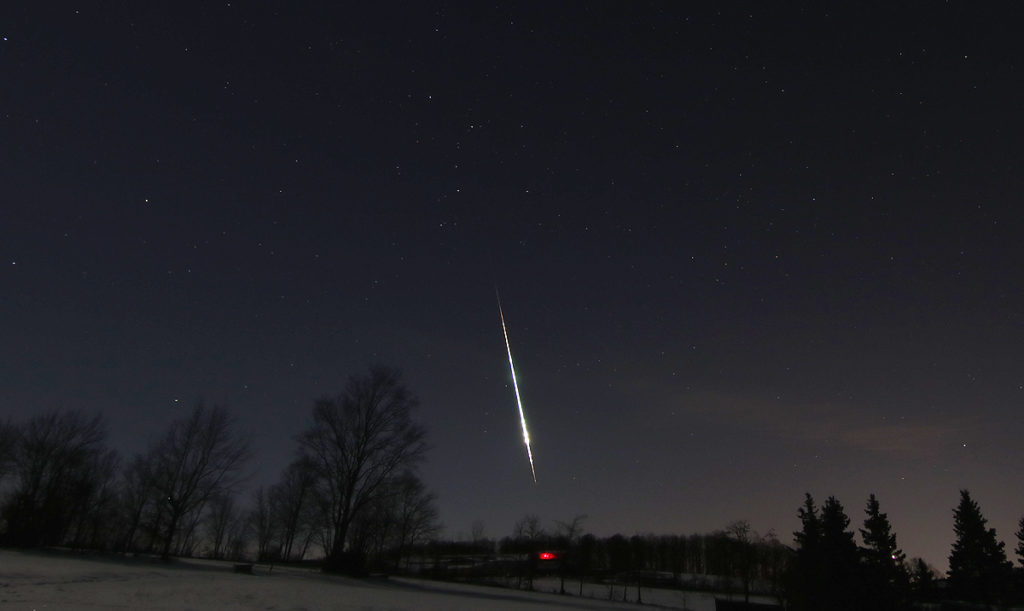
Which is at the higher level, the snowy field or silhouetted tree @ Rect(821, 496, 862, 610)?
silhouetted tree @ Rect(821, 496, 862, 610)

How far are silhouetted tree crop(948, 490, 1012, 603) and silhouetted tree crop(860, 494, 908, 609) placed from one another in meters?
11.5

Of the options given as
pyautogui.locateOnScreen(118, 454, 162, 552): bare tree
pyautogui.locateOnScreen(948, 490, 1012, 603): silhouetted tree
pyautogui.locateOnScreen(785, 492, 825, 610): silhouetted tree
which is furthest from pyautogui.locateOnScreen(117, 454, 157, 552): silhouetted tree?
pyautogui.locateOnScreen(948, 490, 1012, 603): silhouetted tree

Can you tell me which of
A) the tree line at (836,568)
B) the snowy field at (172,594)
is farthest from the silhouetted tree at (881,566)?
the snowy field at (172,594)

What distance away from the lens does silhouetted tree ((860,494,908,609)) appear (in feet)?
109

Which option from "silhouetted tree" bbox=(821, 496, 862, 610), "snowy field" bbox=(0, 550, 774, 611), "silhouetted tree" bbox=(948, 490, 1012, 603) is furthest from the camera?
"silhouetted tree" bbox=(948, 490, 1012, 603)

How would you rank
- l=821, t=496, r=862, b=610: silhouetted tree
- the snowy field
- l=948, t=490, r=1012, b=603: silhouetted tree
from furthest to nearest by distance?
l=948, t=490, r=1012, b=603: silhouetted tree
l=821, t=496, r=862, b=610: silhouetted tree
the snowy field

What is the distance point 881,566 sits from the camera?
1473 inches

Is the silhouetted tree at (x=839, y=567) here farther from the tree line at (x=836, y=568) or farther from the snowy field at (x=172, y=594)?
the snowy field at (x=172, y=594)

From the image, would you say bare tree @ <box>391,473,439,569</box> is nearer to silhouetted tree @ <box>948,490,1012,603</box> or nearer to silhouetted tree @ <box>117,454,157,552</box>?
silhouetted tree @ <box>117,454,157,552</box>

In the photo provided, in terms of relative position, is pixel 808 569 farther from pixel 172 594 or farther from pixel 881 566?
pixel 172 594

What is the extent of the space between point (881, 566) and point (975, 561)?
37.7 metres

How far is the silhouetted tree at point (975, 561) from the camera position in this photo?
202 ft

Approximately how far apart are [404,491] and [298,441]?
897cm

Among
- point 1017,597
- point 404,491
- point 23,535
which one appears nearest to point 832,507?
point 404,491
